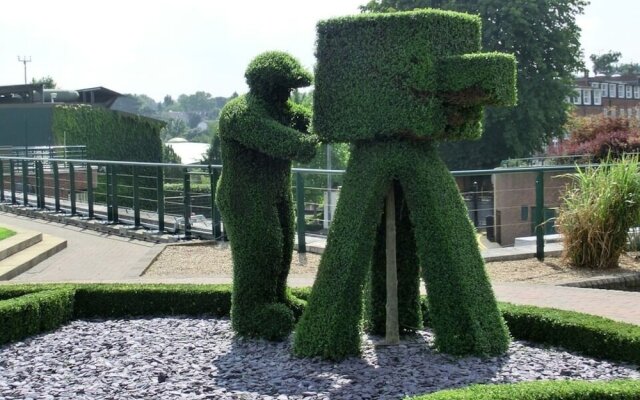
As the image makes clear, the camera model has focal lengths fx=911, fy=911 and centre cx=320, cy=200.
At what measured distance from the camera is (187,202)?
49.2ft

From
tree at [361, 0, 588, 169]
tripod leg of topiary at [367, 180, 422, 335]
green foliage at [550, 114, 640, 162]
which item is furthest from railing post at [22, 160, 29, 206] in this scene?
tree at [361, 0, 588, 169]

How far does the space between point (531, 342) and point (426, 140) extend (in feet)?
6.37

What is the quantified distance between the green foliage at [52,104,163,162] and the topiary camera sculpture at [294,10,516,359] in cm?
3959

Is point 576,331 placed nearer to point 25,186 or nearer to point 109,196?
point 109,196

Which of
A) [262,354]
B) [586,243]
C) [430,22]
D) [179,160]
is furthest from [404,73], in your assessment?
[179,160]

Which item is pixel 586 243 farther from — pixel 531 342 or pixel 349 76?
pixel 349 76

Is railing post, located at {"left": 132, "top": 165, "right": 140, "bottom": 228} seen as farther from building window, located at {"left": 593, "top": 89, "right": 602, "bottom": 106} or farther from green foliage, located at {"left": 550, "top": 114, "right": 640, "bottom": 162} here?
building window, located at {"left": 593, "top": 89, "right": 602, "bottom": 106}

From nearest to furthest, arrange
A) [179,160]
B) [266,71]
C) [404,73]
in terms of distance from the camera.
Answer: [404,73] → [266,71] → [179,160]

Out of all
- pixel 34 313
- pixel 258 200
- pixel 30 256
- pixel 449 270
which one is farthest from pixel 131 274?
pixel 449 270

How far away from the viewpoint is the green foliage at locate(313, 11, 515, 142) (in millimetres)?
6496

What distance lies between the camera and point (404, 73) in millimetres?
6590

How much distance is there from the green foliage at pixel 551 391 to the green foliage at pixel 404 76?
6.97 feet

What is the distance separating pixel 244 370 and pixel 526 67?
30313 millimetres

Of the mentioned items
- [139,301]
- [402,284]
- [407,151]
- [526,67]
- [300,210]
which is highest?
[526,67]
